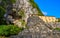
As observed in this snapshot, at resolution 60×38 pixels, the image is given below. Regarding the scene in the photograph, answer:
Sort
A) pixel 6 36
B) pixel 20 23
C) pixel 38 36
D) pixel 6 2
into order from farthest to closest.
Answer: pixel 6 2 → pixel 20 23 → pixel 6 36 → pixel 38 36

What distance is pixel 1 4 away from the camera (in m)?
20.0

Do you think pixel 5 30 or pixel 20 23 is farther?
pixel 20 23

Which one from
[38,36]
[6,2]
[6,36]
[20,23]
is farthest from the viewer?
[6,2]

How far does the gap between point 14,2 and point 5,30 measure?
18.1 ft

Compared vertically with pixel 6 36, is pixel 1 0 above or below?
above

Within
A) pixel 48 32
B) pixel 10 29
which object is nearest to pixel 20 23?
pixel 10 29

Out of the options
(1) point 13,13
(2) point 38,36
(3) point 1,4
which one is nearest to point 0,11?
(3) point 1,4

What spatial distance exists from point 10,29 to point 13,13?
207 inches

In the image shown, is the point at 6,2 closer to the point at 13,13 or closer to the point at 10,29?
the point at 13,13

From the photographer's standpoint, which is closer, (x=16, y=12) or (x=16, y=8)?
(x=16, y=8)

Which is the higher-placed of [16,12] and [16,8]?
[16,8]

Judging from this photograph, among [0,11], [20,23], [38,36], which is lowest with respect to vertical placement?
[38,36]

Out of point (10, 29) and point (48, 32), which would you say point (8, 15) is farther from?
point (48, 32)

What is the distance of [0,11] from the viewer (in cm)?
1998
